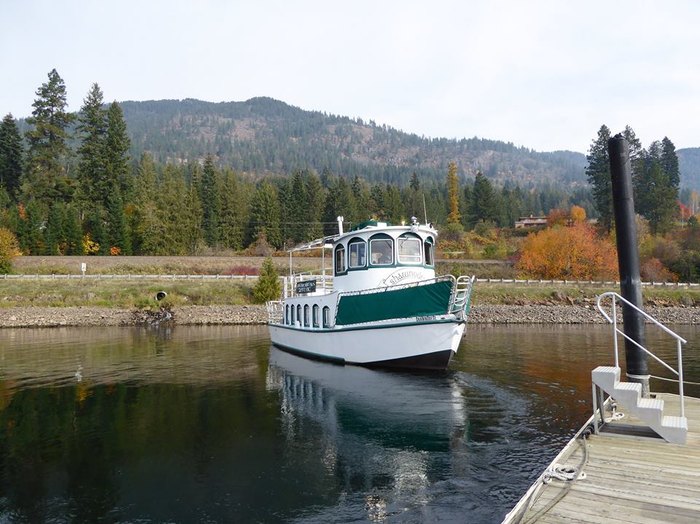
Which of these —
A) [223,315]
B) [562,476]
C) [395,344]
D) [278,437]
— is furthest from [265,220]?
[562,476]

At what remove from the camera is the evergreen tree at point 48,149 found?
265 feet

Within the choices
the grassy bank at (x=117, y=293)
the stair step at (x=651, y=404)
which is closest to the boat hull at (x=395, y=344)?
the stair step at (x=651, y=404)

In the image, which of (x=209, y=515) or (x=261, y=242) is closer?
(x=209, y=515)

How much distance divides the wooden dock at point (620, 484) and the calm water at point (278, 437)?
2045 mm

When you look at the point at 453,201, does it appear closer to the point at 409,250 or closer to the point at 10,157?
the point at 10,157

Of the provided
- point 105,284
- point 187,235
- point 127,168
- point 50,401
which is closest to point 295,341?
point 50,401

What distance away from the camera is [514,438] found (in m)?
13.0

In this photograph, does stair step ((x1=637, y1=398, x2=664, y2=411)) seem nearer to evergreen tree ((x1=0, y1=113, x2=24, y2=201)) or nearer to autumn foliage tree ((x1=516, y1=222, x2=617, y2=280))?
autumn foliage tree ((x1=516, y1=222, x2=617, y2=280))

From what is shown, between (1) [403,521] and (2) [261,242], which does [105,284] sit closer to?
(2) [261,242]

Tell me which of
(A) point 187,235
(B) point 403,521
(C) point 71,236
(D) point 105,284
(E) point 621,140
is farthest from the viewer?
(A) point 187,235

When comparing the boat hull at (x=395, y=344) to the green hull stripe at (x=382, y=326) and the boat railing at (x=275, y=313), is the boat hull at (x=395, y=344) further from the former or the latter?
the boat railing at (x=275, y=313)

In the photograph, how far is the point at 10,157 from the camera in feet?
299

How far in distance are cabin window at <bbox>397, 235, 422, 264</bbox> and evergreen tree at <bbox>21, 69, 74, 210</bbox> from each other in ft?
246

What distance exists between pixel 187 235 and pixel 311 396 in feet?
221
